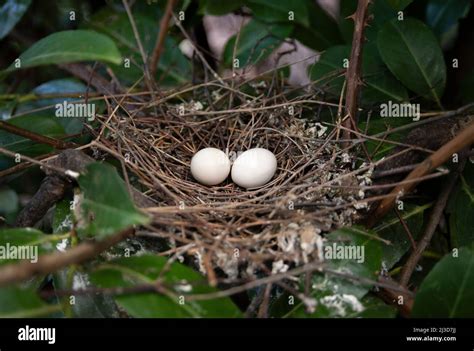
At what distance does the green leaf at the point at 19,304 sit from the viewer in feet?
2.25

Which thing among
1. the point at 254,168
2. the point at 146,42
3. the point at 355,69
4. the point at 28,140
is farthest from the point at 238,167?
the point at 146,42

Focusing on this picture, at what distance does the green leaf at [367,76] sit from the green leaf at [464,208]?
23 cm

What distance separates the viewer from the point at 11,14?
1450 mm

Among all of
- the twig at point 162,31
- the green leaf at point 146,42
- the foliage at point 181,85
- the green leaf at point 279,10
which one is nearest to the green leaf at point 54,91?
the foliage at point 181,85

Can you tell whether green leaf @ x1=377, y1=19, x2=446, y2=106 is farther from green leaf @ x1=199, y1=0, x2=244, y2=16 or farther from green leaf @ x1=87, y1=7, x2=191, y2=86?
green leaf @ x1=87, y1=7, x2=191, y2=86

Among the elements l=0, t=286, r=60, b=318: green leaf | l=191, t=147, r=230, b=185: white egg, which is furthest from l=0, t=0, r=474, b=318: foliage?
l=191, t=147, r=230, b=185: white egg

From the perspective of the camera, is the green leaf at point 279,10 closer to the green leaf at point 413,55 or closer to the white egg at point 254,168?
the green leaf at point 413,55

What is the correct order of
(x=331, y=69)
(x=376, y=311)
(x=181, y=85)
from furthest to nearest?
(x=181, y=85), (x=331, y=69), (x=376, y=311)

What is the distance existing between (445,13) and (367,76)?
1.24 feet

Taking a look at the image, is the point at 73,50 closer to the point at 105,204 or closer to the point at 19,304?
the point at 105,204

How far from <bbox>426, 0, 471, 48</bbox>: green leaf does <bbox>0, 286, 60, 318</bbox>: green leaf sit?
121 cm
